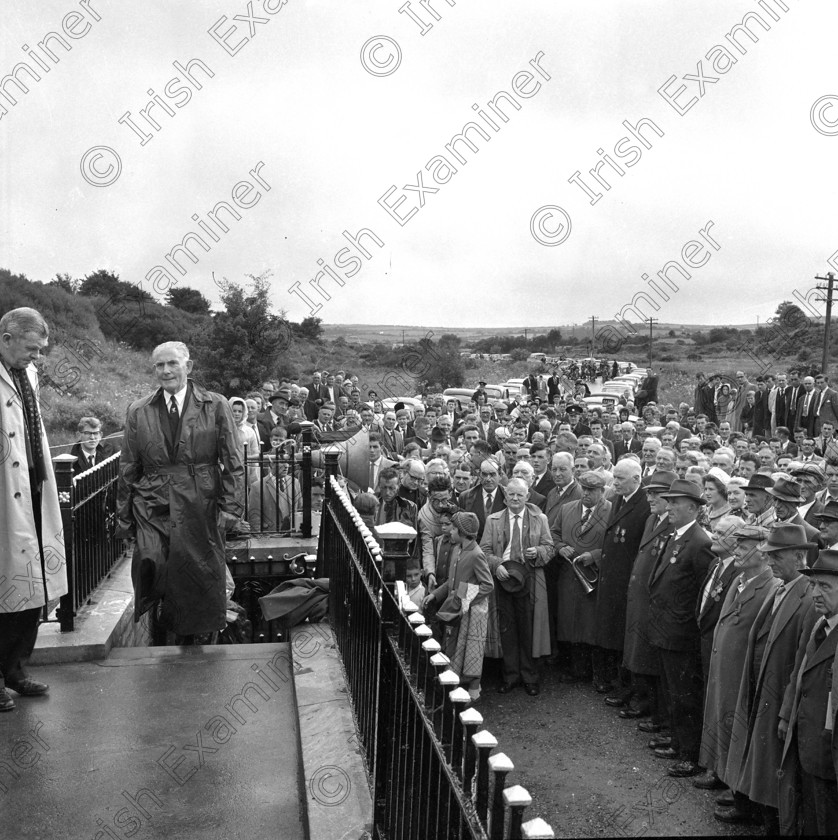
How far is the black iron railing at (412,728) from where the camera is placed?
1.83 m

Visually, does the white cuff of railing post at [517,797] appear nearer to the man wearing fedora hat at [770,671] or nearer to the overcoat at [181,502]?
the man wearing fedora hat at [770,671]

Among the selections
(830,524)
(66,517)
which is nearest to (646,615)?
(830,524)

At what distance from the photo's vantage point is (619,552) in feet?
23.6

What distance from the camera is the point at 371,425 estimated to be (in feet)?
36.7

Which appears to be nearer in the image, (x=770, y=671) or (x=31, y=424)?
(x=31, y=424)

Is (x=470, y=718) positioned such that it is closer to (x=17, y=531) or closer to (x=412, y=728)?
(x=412, y=728)

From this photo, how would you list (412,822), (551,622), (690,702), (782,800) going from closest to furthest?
(412,822)
(782,800)
(690,702)
(551,622)

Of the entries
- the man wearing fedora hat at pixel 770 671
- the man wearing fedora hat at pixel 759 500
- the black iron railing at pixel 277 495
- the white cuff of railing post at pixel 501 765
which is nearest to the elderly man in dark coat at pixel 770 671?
the man wearing fedora hat at pixel 770 671

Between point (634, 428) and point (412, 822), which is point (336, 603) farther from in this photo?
point (634, 428)

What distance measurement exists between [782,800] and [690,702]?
5.04ft

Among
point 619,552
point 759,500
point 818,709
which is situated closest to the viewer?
point 818,709

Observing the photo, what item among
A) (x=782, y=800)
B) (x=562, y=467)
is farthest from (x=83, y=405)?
(x=782, y=800)

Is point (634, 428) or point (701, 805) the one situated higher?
point (634, 428)

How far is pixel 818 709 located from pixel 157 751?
295cm
